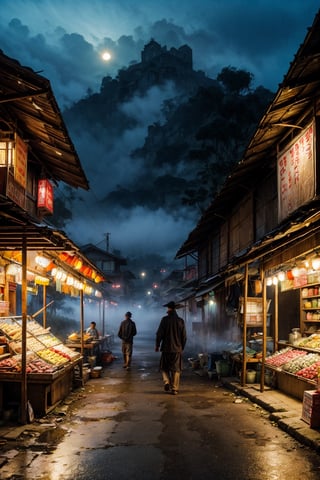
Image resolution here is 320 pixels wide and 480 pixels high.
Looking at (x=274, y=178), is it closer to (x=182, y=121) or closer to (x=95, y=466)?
(x=95, y=466)

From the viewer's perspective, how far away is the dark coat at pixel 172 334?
14.4m

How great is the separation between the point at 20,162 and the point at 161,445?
11023 mm

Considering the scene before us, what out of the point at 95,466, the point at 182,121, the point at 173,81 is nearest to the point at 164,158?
the point at 182,121

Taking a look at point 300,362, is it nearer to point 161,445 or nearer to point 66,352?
point 161,445

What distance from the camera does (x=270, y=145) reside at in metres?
14.6

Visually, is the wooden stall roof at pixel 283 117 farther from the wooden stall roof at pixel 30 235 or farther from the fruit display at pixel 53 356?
the fruit display at pixel 53 356

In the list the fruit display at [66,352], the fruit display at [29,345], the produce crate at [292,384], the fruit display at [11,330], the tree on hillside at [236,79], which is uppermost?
the tree on hillside at [236,79]

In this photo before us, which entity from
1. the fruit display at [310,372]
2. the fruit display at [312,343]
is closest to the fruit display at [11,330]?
the fruit display at [310,372]

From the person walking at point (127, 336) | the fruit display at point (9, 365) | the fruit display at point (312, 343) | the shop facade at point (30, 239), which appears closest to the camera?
the shop facade at point (30, 239)

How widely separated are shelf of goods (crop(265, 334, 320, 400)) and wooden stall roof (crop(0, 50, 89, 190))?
31.9 feet

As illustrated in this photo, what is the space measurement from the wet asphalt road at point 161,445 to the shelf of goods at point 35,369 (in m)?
0.72

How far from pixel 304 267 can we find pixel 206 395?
205 inches

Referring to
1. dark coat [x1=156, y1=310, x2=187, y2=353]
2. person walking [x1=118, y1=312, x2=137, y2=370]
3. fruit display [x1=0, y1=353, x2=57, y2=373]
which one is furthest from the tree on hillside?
fruit display [x1=0, y1=353, x2=57, y2=373]

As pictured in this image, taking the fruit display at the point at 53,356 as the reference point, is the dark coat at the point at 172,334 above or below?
above
